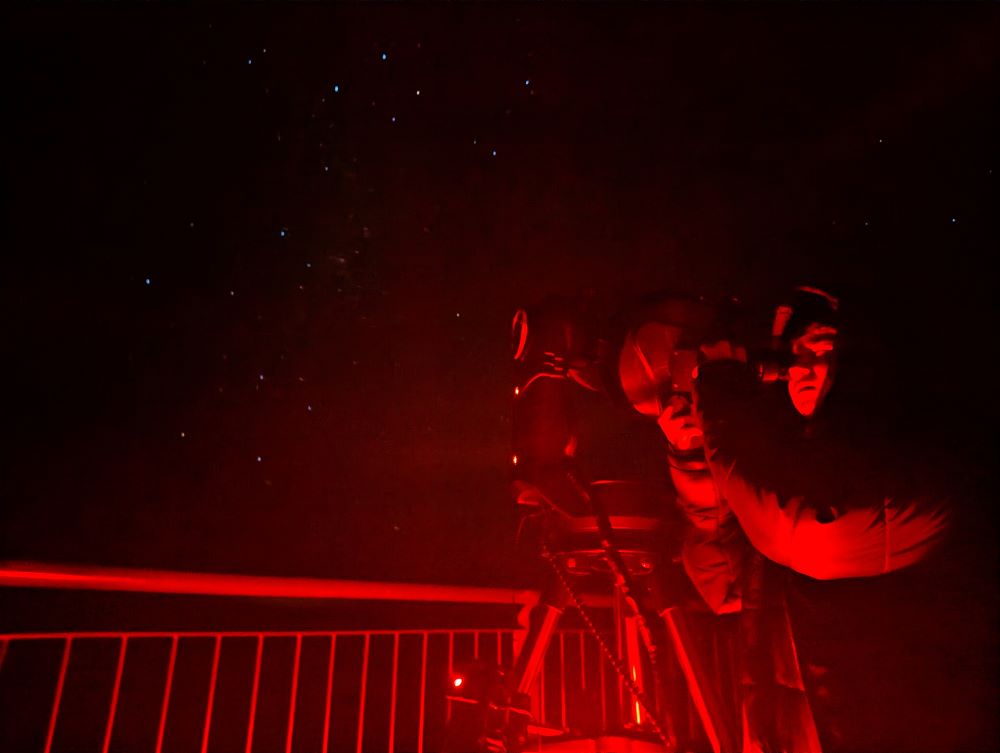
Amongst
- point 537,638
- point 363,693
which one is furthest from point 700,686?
point 363,693

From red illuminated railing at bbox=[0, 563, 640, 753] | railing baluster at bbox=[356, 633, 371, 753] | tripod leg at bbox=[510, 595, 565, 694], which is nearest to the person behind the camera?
tripod leg at bbox=[510, 595, 565, 694]

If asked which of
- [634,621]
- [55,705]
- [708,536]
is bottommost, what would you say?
[55,705]

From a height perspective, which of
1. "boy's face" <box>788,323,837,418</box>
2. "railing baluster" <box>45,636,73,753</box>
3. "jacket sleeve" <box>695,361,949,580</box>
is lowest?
"railing baluster" <box>45,636,73,753</box>

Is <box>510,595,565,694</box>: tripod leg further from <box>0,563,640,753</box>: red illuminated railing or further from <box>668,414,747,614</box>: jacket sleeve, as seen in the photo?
<box>668,414,747,614</box>: jacket sleeve

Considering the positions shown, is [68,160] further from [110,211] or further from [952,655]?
[952,655]

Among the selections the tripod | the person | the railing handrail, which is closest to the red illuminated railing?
the railing handrail

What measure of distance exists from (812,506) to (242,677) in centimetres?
315

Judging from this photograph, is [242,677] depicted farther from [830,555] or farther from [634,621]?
[830,555]

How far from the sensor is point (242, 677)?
2.97m

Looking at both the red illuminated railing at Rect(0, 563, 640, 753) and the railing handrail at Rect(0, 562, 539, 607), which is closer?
the railing handrail at Rect(0, 562, 539, 607)

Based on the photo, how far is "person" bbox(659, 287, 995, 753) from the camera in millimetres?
538

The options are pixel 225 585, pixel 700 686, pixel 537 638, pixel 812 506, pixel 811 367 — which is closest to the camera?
pixel 812 506

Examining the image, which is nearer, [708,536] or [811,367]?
[811,367]

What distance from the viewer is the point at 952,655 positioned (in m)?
0.57
